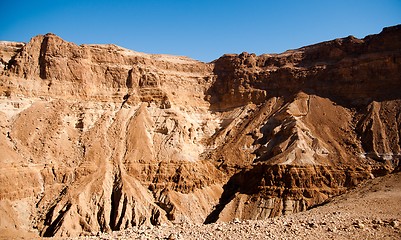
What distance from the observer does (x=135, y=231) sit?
55.1 ft

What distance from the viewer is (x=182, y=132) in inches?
2158

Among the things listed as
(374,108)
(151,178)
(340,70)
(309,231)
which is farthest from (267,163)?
(309,231)

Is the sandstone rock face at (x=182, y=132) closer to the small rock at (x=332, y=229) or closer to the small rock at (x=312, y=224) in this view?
the small rock at (x=312, y=224)

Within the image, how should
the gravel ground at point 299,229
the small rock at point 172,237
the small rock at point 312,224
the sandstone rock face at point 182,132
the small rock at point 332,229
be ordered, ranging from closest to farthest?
the small rock at point 172,237 < the gravel ground at point 299,229 < the small rock at point 332,229 < the small rock at point 312,224 < the sandstone rock face at point 182,132

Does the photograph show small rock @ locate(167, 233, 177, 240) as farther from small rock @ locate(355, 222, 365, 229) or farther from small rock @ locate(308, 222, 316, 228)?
small rock @ locate(355, 222, 365, 229)

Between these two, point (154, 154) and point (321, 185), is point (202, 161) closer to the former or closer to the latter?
point (154, 154)

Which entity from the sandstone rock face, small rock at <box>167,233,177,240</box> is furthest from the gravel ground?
the sandstone rock face

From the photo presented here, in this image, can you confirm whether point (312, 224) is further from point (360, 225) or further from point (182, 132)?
point (182, 132)

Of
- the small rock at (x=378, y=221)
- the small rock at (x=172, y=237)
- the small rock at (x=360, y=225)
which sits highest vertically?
the small rock at (x=172, y=237)

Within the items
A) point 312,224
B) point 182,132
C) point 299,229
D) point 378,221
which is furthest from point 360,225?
point 182,132

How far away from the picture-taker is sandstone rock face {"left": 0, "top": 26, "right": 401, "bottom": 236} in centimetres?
4153

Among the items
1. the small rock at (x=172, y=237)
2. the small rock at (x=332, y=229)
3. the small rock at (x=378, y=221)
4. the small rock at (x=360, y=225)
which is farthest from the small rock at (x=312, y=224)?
the small rock at (x=172, y=237)

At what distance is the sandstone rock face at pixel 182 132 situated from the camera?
4153cm

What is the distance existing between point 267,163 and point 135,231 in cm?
3240
